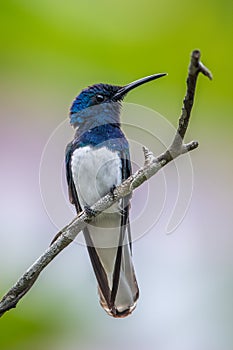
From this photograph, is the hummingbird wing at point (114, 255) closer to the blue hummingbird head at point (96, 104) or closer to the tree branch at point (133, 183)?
the blue hummingbird head at point (96, 104)

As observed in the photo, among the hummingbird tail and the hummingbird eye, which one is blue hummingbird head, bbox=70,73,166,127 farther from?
the hummingbird tail

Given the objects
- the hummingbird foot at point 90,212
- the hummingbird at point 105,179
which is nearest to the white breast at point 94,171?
the hummingbird at point 105,179

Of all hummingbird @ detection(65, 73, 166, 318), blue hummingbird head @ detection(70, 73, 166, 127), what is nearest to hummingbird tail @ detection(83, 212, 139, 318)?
hummingbird @ detection(65, 73, 166, 318)

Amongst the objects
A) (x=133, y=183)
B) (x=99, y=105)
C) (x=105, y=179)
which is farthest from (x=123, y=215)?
(x=133, y=183)

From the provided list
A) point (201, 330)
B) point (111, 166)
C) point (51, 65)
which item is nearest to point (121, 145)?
point (111, 166)

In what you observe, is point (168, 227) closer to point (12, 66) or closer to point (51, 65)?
point (51, 65)

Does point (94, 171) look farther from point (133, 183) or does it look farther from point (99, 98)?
point (133, 183)
